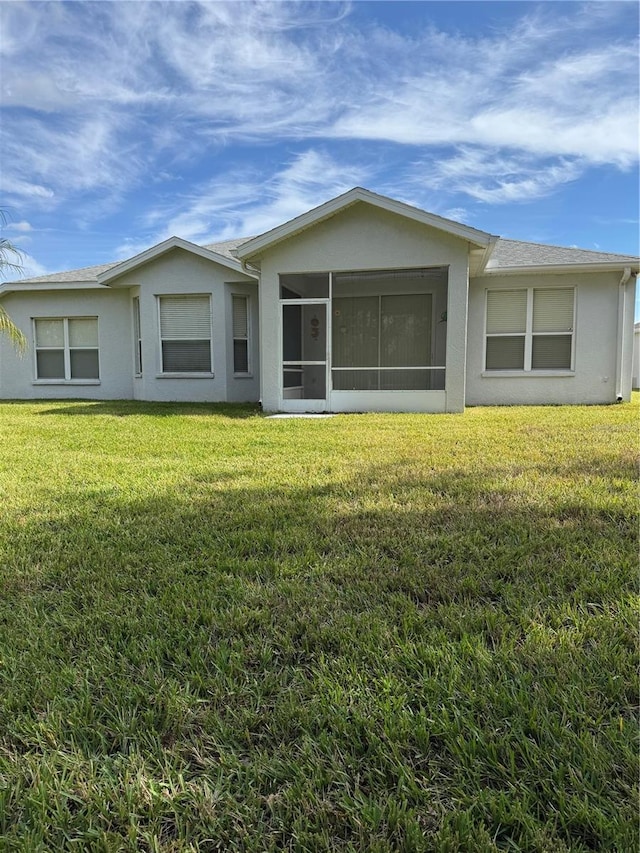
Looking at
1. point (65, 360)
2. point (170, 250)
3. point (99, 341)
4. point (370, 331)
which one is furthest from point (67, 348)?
point (370, 331)

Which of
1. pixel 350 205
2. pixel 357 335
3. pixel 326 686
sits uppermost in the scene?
pixel 350 205

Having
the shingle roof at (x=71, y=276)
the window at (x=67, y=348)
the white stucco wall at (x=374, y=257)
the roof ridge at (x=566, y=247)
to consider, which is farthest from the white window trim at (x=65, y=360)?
the roof ridge at (x=566, y=247)

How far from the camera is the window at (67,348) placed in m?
14.4

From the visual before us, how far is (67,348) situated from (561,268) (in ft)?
42.9

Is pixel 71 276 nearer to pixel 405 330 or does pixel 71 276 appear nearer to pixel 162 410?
pixel 162 410

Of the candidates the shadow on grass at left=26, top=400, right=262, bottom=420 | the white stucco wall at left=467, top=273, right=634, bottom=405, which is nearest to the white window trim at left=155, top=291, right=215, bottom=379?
the shadow on grass at left=26, top=400, right=262, bottom=420

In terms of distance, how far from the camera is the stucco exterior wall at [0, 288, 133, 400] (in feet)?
46.3

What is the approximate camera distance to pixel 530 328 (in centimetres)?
1170

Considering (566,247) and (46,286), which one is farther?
(46,286)

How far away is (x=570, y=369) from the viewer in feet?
38.3

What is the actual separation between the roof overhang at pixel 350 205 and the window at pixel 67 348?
258 inches

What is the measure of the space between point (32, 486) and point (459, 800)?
4258 mm

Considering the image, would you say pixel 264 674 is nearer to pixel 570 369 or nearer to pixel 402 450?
pixel 402 450

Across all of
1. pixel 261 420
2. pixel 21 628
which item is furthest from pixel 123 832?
A: pixel 261 420
